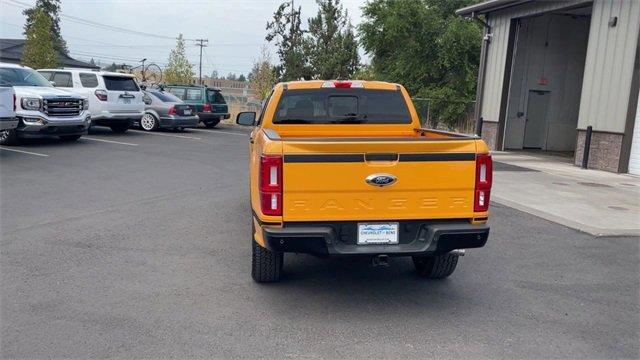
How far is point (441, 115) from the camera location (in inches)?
1101

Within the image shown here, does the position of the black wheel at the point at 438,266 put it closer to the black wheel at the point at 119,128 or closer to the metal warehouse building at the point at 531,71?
the metal warehouse building at the point at 531,71

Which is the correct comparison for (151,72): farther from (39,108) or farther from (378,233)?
(378,233)

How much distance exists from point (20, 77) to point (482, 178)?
1412 cm

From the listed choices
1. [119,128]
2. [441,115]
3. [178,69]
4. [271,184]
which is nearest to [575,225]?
[271,184]

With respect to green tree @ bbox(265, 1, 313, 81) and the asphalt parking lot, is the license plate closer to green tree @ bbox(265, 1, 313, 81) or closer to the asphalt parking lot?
the asphalt parking lot

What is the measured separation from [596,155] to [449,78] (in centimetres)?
1694

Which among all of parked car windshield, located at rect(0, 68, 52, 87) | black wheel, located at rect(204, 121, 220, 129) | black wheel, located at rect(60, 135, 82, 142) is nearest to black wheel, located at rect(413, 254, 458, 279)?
parked car windshield, located at rect(0, 68, 52, 87)

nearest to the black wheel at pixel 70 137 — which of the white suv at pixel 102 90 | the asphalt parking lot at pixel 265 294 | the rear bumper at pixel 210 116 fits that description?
the white suv at pixel 102 90

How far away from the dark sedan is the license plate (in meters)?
17.5

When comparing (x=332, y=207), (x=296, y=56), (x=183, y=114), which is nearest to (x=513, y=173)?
(x=332, y=207)

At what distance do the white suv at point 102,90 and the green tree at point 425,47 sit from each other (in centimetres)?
1516

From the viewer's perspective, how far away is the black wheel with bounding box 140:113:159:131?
828 inches

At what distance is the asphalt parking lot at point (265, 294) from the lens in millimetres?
3980

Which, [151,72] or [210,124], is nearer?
[210,124]
